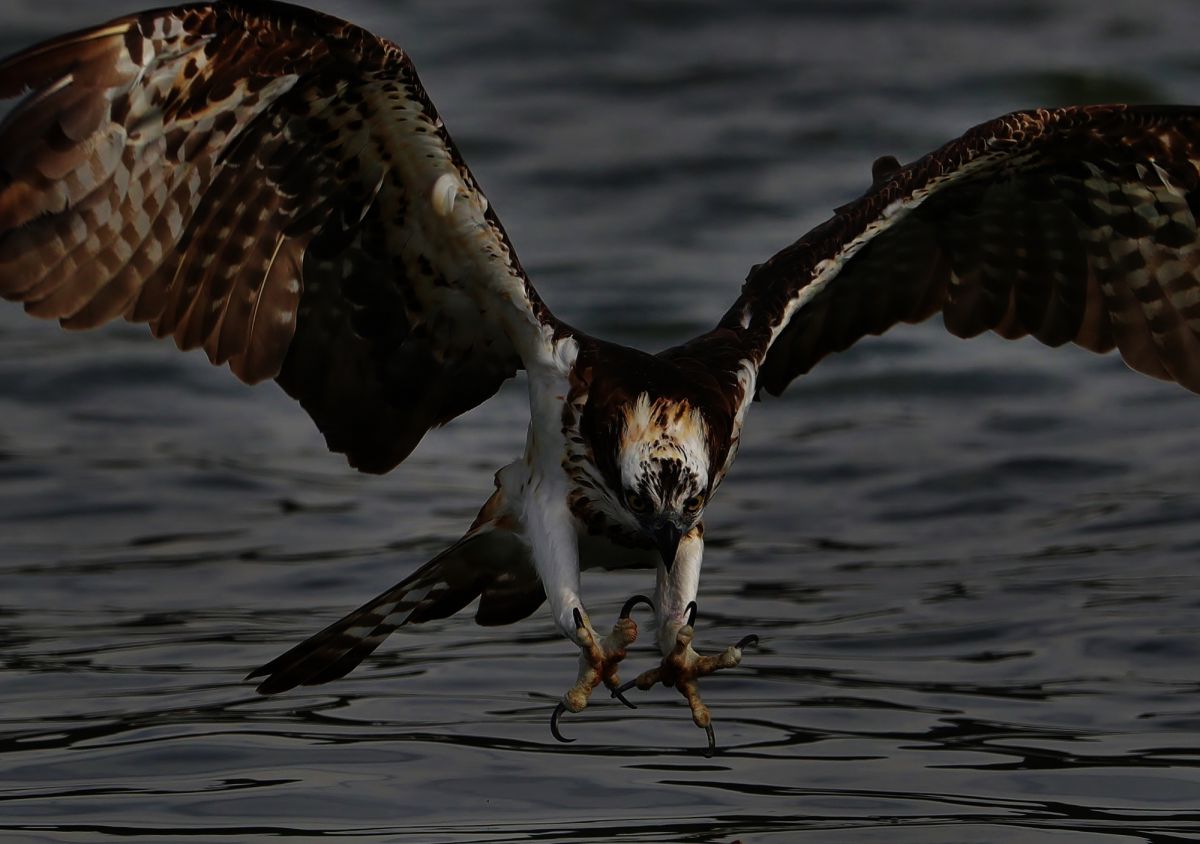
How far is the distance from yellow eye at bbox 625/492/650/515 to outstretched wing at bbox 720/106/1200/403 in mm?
1184

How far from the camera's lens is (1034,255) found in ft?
30.7

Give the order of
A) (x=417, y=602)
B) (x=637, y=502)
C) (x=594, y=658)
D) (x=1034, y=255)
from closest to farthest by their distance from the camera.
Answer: (x=594, y=658) → (x=637, y=502) → (x=417, y=602) → (x=1034, y=255)

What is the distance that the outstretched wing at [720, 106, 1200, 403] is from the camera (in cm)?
855

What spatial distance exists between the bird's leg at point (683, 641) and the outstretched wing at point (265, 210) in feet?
3.26

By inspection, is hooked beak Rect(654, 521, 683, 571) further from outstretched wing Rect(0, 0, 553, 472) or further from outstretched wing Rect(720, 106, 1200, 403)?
outstretched wing Rect(720, 106, 1200, 403)

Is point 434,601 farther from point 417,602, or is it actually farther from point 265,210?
point 265,210

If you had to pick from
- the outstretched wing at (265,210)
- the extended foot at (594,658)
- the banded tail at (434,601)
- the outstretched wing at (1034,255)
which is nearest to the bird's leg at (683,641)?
the extended foot at (594,658)

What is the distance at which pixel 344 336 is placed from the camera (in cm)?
822

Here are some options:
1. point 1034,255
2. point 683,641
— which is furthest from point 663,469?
point 1034,255

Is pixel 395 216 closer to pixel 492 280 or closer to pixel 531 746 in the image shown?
pixel 492 280

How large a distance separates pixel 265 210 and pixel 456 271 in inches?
29.6

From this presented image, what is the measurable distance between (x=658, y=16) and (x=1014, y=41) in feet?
11.3

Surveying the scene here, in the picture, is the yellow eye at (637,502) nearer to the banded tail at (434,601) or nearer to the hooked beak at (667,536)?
the hooked beak at (667,536)

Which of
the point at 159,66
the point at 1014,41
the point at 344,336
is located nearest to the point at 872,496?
the point at 344,336
